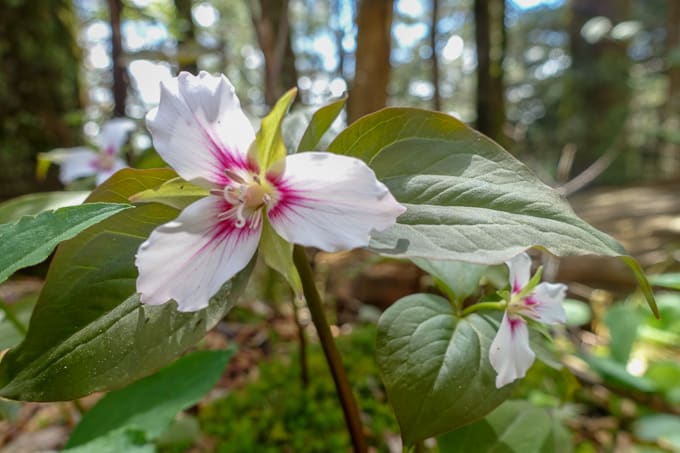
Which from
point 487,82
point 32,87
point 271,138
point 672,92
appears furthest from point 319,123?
point 672,92

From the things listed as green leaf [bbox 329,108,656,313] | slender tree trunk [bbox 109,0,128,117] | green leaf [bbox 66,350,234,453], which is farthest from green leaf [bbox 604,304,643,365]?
slender tree trunk [bbox 109,0,128,117]

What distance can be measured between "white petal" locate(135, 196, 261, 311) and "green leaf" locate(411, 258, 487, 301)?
0.75 feet

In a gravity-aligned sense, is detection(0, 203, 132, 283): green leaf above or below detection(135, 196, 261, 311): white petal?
above

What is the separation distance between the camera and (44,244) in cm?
33

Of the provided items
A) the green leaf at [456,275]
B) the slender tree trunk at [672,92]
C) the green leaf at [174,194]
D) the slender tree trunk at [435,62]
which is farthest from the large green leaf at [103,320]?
the slender tree trunk at [672,92]

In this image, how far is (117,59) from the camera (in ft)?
4.52

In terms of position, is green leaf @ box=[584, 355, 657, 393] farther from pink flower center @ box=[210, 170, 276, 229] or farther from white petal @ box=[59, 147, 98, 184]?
white petal @ box=[59, 147, 98, 184]

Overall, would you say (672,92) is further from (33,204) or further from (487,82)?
(33,204)

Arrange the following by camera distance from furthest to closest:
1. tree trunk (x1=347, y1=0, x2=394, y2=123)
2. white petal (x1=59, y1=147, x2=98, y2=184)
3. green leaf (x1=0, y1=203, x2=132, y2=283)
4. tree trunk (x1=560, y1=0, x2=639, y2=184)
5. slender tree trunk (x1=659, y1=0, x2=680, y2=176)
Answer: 1. slender tree trunk (x1=659, y1=0, x2=680, y2=176)
2. tree trunk (x1=560, y1=0, x2=639, y2=184)
3. tree trunk (x1=347, y1=0, x2=394, y2=123)
4. white petal (x1=59, y1=147, x2=98, y2=184)
5. green leaf (x1=0, y1=203, x2=132, y2=283)

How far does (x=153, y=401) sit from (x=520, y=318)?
50 centimetres

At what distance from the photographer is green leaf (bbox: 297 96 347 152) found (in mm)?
425

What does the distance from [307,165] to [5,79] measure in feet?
6.92

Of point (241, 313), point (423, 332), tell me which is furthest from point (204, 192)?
point (241, 313)

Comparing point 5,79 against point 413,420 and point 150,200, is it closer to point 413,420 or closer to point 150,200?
point 150,200
